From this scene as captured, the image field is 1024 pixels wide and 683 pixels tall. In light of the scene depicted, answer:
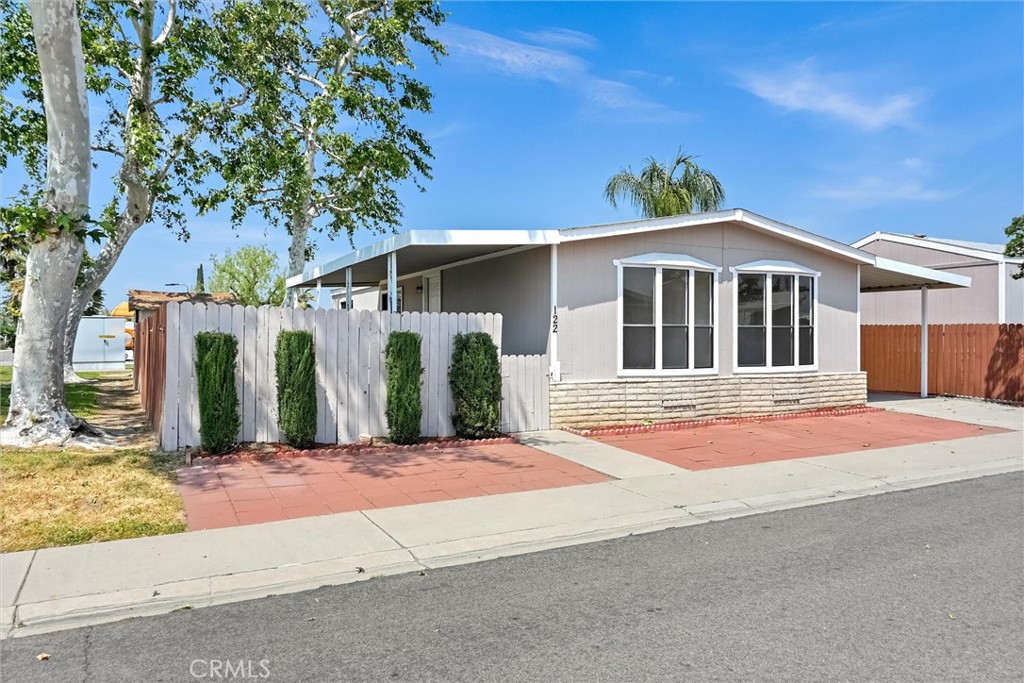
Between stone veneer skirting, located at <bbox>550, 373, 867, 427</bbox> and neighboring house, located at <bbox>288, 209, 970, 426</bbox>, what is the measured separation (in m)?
0.02

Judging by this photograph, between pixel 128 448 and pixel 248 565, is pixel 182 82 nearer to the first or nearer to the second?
pixel 128 448

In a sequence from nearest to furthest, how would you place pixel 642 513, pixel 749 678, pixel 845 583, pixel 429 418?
pixel 749 678, pixel 845 583, pixel 642 513, pixel 429 418

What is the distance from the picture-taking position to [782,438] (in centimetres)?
1128

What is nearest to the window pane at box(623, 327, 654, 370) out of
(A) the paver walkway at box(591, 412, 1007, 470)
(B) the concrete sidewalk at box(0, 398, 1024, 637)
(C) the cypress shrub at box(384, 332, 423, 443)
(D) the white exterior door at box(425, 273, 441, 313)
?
(A) the paver walkway at box(591, 412, 1007, 470)

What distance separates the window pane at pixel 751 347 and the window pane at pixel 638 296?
7.19 feet

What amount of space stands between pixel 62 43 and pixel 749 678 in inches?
385

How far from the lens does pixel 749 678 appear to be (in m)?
3.43

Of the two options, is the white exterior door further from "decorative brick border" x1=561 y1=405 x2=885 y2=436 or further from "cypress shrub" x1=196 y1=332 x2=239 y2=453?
"cypress shrub" x1=196 y1=332 x2=239 y2=453

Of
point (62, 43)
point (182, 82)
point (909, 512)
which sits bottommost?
point (909, 512)

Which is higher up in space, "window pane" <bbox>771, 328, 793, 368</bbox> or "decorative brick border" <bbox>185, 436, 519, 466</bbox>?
"window pane" <bbox>771, 328, 793, 368</bbox>

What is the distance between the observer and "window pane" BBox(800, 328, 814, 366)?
47.0 feet

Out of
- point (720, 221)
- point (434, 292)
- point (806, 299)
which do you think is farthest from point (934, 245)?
point (434, 292)

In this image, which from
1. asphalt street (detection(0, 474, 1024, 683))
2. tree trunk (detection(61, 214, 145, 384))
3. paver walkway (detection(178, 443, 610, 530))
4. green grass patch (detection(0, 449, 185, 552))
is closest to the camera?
asphalt street (detection(0, 474, 1024, 683))

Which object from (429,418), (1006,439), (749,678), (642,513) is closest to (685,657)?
(749,678)
